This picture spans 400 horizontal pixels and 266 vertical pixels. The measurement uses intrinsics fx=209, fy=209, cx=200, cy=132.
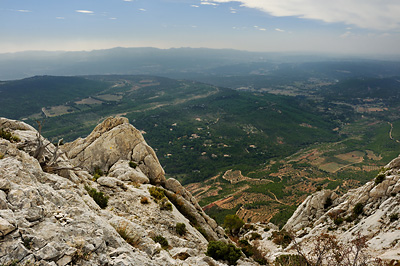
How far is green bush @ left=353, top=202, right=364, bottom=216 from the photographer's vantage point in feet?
85.5

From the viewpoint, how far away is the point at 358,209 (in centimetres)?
2620

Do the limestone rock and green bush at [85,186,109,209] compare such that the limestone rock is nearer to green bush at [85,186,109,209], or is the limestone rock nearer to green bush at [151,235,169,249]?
green bush at [85,186,109,209]

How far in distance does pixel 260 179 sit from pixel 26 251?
291 ft

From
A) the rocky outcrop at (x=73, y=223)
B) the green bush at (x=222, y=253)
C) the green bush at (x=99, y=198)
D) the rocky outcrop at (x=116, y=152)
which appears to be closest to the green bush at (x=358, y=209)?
the rocky outcrop at (x=73, y=223)

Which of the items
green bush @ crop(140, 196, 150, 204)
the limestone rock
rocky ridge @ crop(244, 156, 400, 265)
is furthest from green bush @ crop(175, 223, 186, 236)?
rocky ridge @ crop(244, 156, 400, 265)

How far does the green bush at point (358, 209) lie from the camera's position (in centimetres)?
2605

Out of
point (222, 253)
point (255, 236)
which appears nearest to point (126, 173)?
point (222, 253)

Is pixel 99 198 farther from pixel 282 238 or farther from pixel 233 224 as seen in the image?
pixel 233 224

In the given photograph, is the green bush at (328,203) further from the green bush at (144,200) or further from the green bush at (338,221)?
the green bush at (144,200)

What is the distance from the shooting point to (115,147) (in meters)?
29.7

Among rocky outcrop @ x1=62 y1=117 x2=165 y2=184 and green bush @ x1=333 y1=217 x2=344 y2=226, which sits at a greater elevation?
rocky outcrop @ x1=62 y1=117 x2=165 y2=184

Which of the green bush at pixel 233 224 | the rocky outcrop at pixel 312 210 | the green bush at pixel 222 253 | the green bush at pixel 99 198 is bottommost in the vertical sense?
the green bush at pixel 233 224

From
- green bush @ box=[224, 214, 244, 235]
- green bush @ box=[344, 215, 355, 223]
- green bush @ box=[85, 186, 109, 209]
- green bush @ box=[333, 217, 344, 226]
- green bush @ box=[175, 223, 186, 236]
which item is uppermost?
green bush @ box=[85, 186, 109, 209]

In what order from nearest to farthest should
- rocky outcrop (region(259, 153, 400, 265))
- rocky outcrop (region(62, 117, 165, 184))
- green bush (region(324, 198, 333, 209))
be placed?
rocky outcrop (region(259, 153, 400, 265)), rocky outcrop (region(62, 117, 165, 184)), green bush (region(324, 198, 333, 209))
